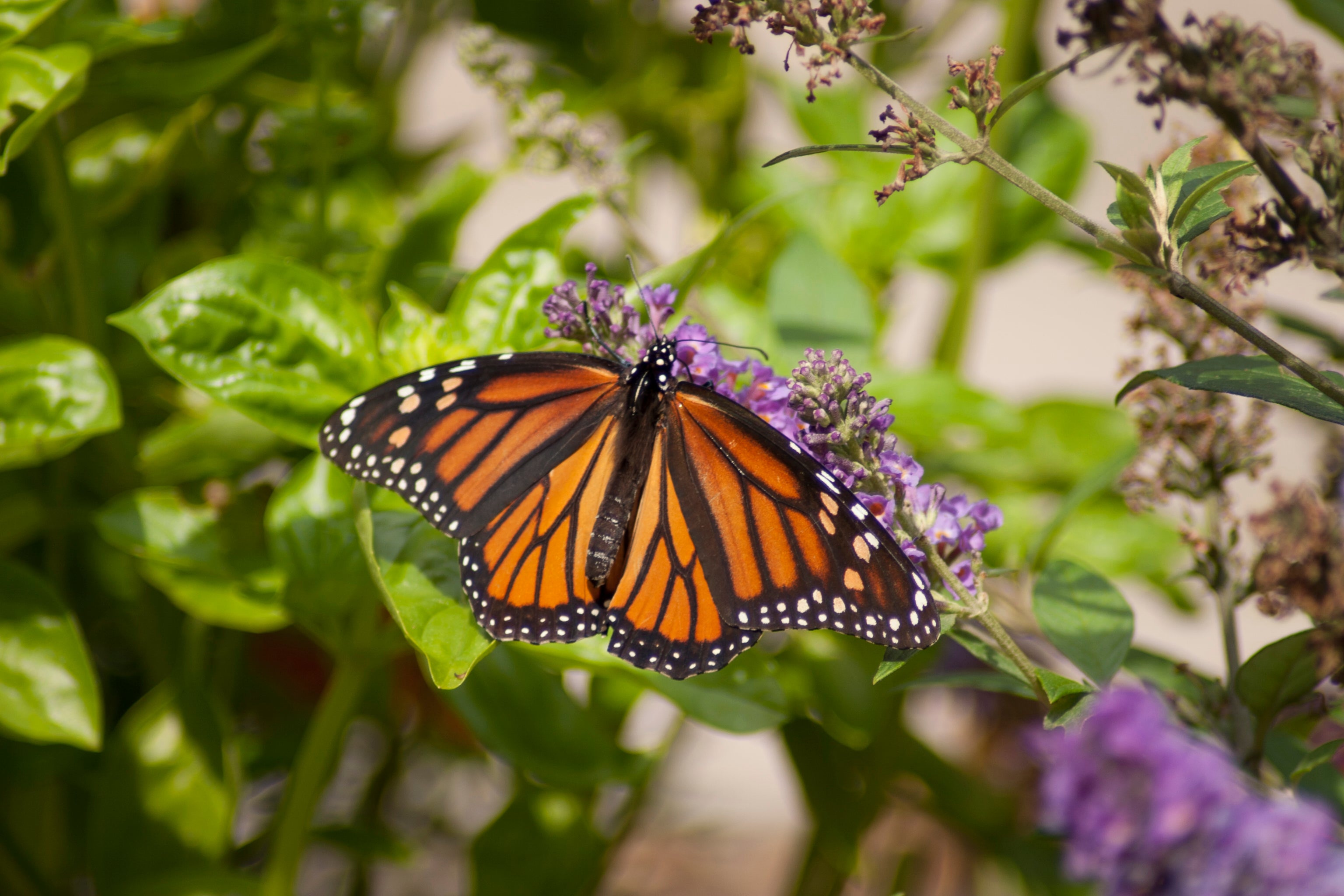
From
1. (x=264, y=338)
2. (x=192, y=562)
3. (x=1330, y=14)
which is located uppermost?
(x=1330, y=14)

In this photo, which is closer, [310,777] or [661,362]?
[661,362]

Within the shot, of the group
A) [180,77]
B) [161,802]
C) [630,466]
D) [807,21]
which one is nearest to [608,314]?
[630,466]

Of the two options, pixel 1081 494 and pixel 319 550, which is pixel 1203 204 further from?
pixel 319 550

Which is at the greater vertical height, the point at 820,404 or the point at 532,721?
the point at 820,404

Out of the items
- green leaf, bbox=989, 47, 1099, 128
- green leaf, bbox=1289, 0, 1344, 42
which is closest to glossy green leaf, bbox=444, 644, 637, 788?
green leaf, bbox=989, 47, 1099, 128

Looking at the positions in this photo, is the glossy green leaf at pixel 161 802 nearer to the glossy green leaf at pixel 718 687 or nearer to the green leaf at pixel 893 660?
the glossy green leaf at pixel 718 687

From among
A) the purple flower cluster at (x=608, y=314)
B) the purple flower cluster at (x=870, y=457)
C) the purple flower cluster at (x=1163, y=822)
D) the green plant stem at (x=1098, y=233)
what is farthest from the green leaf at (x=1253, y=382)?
the purple flower cluster at (x=608, y=314)

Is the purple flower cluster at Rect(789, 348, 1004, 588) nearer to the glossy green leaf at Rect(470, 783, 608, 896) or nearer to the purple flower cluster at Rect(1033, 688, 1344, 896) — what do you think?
the purple flower cluster at Rect(1033, 688, 1344, 896)
